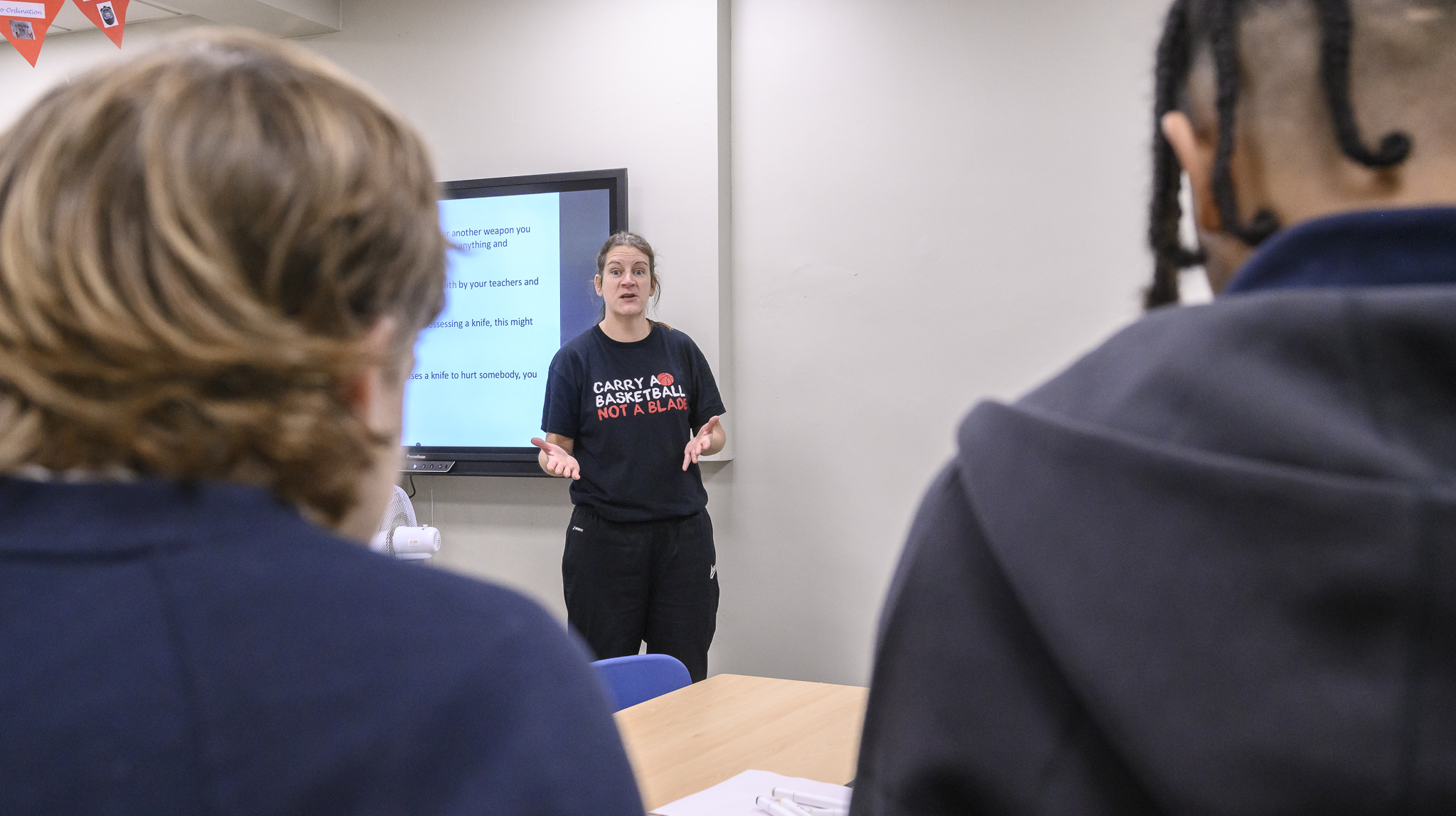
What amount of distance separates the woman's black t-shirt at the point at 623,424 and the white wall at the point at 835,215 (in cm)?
42

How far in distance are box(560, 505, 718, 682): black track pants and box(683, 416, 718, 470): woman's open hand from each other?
21cm

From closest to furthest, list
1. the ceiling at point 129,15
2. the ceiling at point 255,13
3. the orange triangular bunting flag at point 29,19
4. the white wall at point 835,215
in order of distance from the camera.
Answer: the orange triangular bunting flag at point 29,19 → the white wall at point 835,215 → the ceiling at point 255,13 → the ceiling at point 129,15

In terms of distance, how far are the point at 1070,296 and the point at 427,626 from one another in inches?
126

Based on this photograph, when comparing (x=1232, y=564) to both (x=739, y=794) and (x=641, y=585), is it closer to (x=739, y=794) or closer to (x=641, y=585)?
(x=739, y=794)

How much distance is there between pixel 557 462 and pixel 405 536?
520 millimetres

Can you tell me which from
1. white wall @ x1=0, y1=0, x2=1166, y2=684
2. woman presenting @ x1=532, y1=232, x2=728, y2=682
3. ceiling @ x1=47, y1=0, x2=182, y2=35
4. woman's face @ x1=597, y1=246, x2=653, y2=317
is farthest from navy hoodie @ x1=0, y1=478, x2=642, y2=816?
ceiling @ x1=47, y1=0, x2=182, y2=35

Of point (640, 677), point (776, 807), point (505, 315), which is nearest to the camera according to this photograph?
point (776, 807)

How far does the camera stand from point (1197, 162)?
2.21ft

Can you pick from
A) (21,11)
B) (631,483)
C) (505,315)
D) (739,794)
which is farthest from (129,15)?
(739,794)

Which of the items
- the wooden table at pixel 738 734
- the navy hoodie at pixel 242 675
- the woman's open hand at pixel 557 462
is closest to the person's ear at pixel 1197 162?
the navy hoodie at pixel 242 675

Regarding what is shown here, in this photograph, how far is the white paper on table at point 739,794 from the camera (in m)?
1.47

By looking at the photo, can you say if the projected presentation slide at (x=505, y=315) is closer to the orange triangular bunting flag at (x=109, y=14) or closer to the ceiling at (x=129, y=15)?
the orange triangular bunting flag at (x=109, y=14)

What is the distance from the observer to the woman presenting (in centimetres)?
327

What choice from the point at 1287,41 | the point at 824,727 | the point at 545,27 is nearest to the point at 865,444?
the point at 824,727
